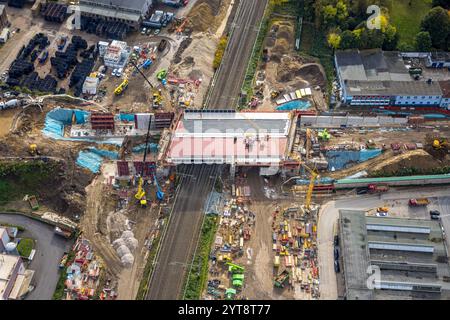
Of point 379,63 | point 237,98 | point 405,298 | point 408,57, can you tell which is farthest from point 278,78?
point 405,298

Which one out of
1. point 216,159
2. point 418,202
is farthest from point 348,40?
point 216,159

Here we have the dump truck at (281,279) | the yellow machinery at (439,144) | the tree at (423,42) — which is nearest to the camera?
the dump truck at (281,279)

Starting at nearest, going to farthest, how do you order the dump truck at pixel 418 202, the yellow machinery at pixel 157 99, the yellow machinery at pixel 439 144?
the dump truck at pixel 418 202, the yellow machinery at pixel 439 144, the yellow machinery at pixel 157 99

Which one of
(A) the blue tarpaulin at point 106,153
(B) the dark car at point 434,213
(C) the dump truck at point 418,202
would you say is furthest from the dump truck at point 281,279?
(A) the blue tarpaulin at point 106,153

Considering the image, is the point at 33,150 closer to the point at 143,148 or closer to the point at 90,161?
the point at 90,161

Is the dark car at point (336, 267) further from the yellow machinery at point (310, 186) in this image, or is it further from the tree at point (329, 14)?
the tree at point (329, 14)

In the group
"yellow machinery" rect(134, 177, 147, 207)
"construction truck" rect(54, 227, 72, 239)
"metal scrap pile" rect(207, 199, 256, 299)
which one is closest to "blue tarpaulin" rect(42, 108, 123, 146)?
"yellow machinery" rect(134, 177, 147, 207)

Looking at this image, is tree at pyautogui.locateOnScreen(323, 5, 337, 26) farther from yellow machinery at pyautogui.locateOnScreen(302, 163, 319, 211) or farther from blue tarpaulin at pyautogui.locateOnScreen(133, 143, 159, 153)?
blue tarpaulin at pyautogui.locateOnScreen(133, 143, 159, 153)
